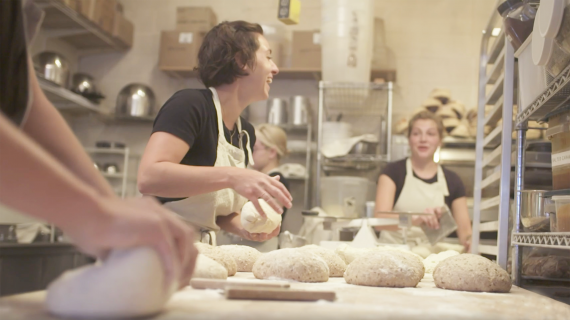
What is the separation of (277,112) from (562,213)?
3495mm

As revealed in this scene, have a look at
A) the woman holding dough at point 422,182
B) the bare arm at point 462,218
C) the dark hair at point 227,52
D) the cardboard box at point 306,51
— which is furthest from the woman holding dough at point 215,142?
the cardboard box at point 306,51

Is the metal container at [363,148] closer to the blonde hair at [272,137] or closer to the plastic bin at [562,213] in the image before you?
the blonde hair at [272,137]

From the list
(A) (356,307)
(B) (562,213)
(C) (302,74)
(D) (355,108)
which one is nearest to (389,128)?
(D) (355,108)

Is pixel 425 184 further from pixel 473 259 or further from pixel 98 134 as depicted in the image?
pixel 98 134

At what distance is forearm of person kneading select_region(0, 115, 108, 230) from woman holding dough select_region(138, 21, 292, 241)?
2.80 ft

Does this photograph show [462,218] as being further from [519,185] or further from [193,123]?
[193,123]

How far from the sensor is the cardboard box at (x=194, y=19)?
16.0 feet

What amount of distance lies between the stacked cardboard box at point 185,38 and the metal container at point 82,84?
0.62 m

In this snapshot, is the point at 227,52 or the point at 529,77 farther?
the point at 227,52

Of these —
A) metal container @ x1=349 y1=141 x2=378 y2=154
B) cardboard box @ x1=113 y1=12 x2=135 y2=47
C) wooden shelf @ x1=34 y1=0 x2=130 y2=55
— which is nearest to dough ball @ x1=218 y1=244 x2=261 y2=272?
metal container @ x1=349 y1=141 x2=378 y2=154

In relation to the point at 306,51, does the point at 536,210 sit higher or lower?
lower

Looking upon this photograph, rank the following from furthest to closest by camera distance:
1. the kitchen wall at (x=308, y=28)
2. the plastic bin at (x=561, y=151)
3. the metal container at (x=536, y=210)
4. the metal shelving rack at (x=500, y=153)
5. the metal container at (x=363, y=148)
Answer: the kitchen wall at (x=308, y=28), the metal container at (x=363, y=148), the metal shelving rack at (x=500, y=153), the metal container at (x=536, y=210), the plastic bin at (x=561, y=151)

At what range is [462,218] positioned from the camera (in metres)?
3.55

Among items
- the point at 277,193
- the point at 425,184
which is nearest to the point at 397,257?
the point at 277,193
